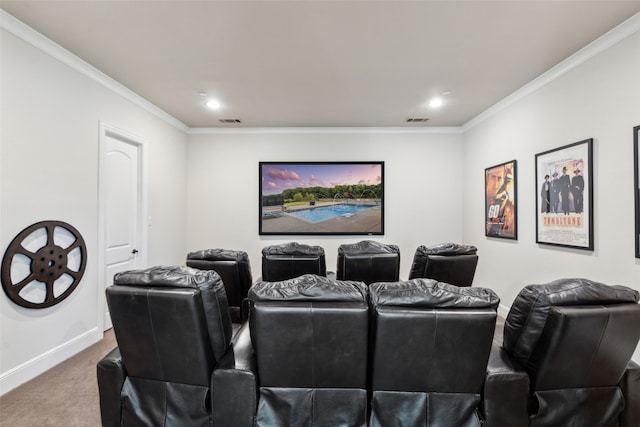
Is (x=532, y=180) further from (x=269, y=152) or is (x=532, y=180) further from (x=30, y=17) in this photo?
(x=30, y=17)

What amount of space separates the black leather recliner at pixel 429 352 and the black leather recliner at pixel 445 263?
142 cm

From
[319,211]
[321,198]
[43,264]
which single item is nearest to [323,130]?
[321,198]

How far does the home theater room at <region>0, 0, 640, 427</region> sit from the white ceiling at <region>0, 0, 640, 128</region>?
2 cm

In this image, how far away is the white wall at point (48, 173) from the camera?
2434 millimetres

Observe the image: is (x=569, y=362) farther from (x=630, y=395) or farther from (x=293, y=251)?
(x=293, y=251)

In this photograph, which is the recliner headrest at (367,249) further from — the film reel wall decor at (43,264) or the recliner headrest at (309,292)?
the film reel wall decor at (43,264)

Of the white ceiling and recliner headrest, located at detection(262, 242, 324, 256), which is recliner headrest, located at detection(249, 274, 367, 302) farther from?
the white ceiling

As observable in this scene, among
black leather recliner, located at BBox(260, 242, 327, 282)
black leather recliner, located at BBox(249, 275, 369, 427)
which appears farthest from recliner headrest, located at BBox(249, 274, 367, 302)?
black leather recliner, located at BBox(260, 242, 327, 282)

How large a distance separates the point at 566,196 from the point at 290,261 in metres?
2.85

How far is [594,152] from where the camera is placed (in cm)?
275

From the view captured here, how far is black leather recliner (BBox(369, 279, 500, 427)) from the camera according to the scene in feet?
4.75

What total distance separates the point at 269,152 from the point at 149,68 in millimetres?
2441

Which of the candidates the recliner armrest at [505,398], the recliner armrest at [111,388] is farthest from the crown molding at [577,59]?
the recliner armrest at [111,388]

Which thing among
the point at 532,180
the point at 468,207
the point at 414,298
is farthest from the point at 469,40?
the point at 468,207
